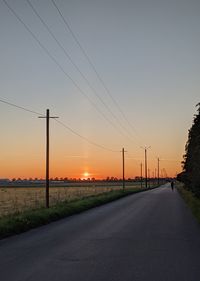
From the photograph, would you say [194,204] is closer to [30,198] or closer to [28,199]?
[28,199]

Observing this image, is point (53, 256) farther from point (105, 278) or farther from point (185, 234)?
point (185, 234)

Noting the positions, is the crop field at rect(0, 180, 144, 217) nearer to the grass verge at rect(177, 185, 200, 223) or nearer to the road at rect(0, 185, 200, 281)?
the grass verge at rect(177, 185, 200, 223)

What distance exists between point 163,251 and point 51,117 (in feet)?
74.9

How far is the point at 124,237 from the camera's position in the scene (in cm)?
1571

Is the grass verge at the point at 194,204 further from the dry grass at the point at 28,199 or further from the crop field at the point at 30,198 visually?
the crop field at the point at 30,198

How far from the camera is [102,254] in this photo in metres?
11.9

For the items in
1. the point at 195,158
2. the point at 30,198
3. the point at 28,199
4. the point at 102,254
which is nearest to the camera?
the point at 102,254

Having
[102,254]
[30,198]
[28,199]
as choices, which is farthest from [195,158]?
[30,198]

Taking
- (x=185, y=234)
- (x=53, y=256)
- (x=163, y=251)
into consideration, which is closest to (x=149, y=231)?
(x=185, y=234)

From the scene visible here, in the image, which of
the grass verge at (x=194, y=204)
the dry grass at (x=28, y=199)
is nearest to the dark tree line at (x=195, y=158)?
the grass verge at (x=194, y=204)

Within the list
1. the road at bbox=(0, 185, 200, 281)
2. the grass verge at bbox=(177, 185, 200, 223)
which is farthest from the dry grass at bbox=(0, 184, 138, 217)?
the road at bbox=(0, 185, 200, 281)

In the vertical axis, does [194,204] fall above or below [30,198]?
above

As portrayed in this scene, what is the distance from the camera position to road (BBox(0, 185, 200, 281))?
928 centimetres

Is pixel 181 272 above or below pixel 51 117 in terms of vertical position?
below
